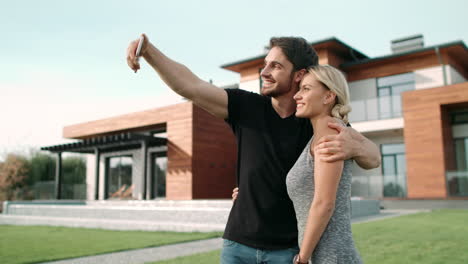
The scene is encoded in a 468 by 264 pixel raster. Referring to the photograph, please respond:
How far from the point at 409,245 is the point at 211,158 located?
14.4 metres

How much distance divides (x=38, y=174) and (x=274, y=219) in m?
33.7

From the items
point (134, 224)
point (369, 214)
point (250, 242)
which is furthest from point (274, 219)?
point (369, 214)

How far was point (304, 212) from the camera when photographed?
1.74m

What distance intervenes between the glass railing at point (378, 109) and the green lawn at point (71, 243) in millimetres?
12867

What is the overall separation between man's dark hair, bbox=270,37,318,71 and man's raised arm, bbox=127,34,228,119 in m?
0.37

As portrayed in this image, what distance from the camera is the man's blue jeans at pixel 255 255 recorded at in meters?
1.89

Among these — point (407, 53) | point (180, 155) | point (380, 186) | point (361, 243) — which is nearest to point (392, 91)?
point (407, 53)

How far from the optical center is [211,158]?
2064 cm

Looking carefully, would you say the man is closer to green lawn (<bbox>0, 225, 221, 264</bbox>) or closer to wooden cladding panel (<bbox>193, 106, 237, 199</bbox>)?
green lawn (<bbox>0, 225, 221, 264</bbox>)

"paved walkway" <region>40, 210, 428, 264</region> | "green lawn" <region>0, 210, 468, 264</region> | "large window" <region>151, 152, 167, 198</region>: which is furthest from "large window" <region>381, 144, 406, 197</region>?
"paved walkway" <region>40, 210, 428, 264</region>

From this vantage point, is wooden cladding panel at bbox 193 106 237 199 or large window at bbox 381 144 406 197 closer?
large window at bbox 381 144 406 197

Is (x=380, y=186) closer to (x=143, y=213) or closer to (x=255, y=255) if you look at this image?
(x=143, y=213)

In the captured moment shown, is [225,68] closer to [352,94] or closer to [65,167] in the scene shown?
[352,94]

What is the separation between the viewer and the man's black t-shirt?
1.91m
